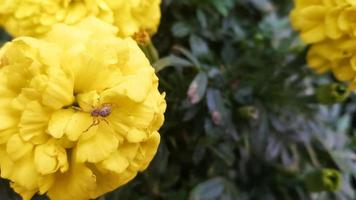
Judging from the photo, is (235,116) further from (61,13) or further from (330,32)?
(61,13)

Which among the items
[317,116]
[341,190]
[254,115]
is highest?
[254,115]

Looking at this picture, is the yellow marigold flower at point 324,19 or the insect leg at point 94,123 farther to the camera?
the yellow marigold flower at point 324,19

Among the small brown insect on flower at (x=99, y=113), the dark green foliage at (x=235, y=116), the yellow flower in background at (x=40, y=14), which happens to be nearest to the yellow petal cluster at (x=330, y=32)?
the dark green foliage at (x=235, y=116)

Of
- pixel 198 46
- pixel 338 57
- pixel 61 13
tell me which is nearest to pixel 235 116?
pixel 198 46

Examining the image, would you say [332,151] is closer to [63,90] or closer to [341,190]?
[341,190]

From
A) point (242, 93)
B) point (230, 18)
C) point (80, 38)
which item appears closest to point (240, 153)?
point (242, 93)

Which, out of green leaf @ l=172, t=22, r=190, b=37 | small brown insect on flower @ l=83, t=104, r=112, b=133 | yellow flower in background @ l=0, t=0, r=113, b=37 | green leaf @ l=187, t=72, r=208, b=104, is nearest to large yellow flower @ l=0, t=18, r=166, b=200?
small brown insect on flower @ l=83, t=104, r=112, b=133

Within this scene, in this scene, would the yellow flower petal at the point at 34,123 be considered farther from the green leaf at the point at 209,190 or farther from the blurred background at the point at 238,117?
the green leaf at the point at 209,190
